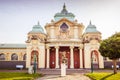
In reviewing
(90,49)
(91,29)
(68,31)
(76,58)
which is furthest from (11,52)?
(90,49)

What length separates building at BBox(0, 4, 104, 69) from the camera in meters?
51.7

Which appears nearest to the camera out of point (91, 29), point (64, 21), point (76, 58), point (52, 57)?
point (76, 58)

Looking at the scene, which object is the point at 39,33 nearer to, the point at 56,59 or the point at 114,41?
the point at 56,59

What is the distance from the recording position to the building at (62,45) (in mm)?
51688

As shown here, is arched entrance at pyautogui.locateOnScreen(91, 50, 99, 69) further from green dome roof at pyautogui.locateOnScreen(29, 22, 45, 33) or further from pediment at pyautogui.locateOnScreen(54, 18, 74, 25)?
green dome roof at pyautogui.locateOnScreen(29, 22, 45, 33)

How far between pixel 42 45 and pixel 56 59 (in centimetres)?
493

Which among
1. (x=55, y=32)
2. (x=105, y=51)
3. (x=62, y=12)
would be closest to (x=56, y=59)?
(x=55, y=32)

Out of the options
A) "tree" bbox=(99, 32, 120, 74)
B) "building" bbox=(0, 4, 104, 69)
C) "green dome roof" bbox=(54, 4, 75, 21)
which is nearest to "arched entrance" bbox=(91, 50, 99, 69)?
"building" bbox=(0, 4, 104, 69)

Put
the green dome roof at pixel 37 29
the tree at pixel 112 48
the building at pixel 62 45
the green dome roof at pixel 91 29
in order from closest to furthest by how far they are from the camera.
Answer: the tree at pixel 112 48 < the building at pixel 62 45 < the green dome roof at pixel 37 29 < the green dome roof at pixel 91 29

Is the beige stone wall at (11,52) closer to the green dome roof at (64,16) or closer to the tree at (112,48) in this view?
the green dome roof at (64,16)

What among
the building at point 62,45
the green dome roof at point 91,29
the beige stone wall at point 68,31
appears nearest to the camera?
the building at point 62,45

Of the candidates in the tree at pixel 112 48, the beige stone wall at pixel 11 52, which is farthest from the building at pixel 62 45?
the tree at pixel 112 48

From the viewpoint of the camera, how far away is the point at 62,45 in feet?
170

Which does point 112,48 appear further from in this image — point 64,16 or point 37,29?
point 37,29
